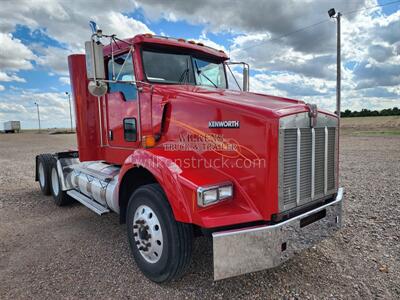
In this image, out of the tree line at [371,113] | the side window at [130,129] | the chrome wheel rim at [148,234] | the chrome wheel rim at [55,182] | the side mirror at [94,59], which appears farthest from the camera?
the tree line at [371,113]

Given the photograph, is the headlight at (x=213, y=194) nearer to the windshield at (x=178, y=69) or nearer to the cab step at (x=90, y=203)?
the windshield at (x=178, y=69)

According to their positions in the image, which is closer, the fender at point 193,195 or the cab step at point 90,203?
the fender at point 193,195

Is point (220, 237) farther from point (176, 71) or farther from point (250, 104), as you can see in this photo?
point (176, 71)

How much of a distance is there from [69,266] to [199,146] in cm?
215

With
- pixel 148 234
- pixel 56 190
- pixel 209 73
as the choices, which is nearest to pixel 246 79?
pixel 209 73

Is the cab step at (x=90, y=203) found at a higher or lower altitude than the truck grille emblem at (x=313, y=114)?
lower

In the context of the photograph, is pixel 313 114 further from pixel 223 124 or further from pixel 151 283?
pixel 151 283

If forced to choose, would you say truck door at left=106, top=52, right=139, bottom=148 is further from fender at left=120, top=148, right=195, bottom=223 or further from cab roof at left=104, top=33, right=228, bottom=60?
fender at left=120, top=148, right=195, bottom=223

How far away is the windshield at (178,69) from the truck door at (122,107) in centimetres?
27

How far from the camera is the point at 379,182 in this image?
7547mm

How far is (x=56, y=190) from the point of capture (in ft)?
20.7

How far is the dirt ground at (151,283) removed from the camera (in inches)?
118

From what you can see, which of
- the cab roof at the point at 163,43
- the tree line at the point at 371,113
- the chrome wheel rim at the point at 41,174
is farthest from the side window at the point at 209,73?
the tree line at the point at 371,113

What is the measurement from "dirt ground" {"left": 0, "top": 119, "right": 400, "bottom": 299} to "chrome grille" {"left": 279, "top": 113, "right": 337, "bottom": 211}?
0.90 m
